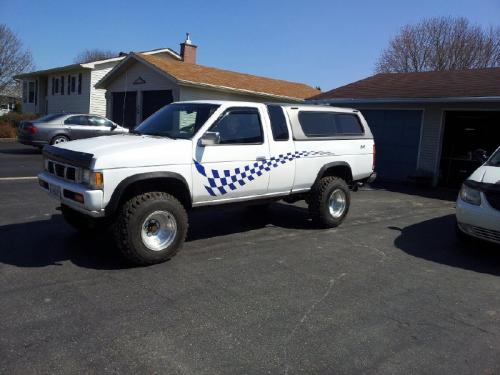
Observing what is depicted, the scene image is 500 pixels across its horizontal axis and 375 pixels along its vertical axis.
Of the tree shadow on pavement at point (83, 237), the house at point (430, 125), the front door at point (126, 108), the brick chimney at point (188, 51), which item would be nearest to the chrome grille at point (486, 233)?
the tree shadow on pavement at point (83, 237)

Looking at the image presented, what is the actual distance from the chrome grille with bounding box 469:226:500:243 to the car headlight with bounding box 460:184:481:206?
0.34 m

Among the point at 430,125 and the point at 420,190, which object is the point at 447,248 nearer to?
the point at 420,190

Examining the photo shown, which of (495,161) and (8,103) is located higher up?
(8,103)

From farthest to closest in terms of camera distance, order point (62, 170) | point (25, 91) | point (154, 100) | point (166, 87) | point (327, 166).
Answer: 1. point (25, 91)
2. point (154, 100)
3. point (166, 87)
4. point (327, 166)
5. point (62, 170)

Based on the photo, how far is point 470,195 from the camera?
20.7ft

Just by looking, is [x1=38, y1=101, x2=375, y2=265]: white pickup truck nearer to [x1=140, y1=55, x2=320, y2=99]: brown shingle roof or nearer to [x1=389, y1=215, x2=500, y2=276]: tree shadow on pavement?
[x1=389, y1=215, x2=500, y2=276]: tree shadow on pavement

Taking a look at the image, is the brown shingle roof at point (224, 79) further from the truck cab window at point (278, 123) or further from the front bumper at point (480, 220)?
the front bumper at point (480, 220)

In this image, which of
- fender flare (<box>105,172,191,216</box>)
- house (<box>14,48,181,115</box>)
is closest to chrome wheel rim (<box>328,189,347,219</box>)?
fender flare (<box>105,172,191,216</box>)

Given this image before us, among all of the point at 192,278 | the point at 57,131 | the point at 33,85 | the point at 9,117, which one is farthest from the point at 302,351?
the point at 33,85

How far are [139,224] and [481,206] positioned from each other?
439 centimetres

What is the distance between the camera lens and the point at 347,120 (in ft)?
26.0

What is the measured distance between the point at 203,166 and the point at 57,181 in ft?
5.58

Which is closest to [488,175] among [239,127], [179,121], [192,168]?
[239,127]

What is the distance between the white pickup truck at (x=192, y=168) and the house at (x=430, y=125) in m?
7.05
